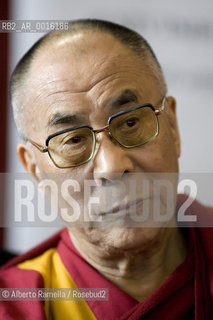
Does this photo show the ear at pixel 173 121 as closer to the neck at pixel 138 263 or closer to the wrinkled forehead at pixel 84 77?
the wrinkled forehead at pixel 84 77

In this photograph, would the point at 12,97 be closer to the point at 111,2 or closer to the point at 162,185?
the point at 162,185

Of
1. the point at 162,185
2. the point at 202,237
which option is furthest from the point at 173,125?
the point at 202,237

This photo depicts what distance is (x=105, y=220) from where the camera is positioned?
46.5 inches

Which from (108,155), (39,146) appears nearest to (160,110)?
(108,155)

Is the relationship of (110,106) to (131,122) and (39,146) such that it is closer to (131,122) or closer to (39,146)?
(131,122)

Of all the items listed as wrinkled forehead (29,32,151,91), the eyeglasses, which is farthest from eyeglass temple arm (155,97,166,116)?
wrinkled forehead (29,32,151,91)

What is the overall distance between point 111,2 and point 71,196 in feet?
3.47

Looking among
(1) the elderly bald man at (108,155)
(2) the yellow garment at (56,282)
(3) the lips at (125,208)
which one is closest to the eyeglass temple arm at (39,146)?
(1) the elderly bald man at (108,155)

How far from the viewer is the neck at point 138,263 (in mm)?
1265

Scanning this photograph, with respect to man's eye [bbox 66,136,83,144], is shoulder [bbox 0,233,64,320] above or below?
below

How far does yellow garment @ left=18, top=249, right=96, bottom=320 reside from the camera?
122 centimetres

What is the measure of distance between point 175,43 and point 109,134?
84cm

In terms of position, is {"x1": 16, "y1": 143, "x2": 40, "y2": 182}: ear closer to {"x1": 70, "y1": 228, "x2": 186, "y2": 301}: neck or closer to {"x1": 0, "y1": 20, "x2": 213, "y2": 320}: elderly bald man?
{"x1": 0, "y1": 20, "x2": 213, "y2": 320}: elderly bald man

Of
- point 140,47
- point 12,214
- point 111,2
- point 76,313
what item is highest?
point 111,2
